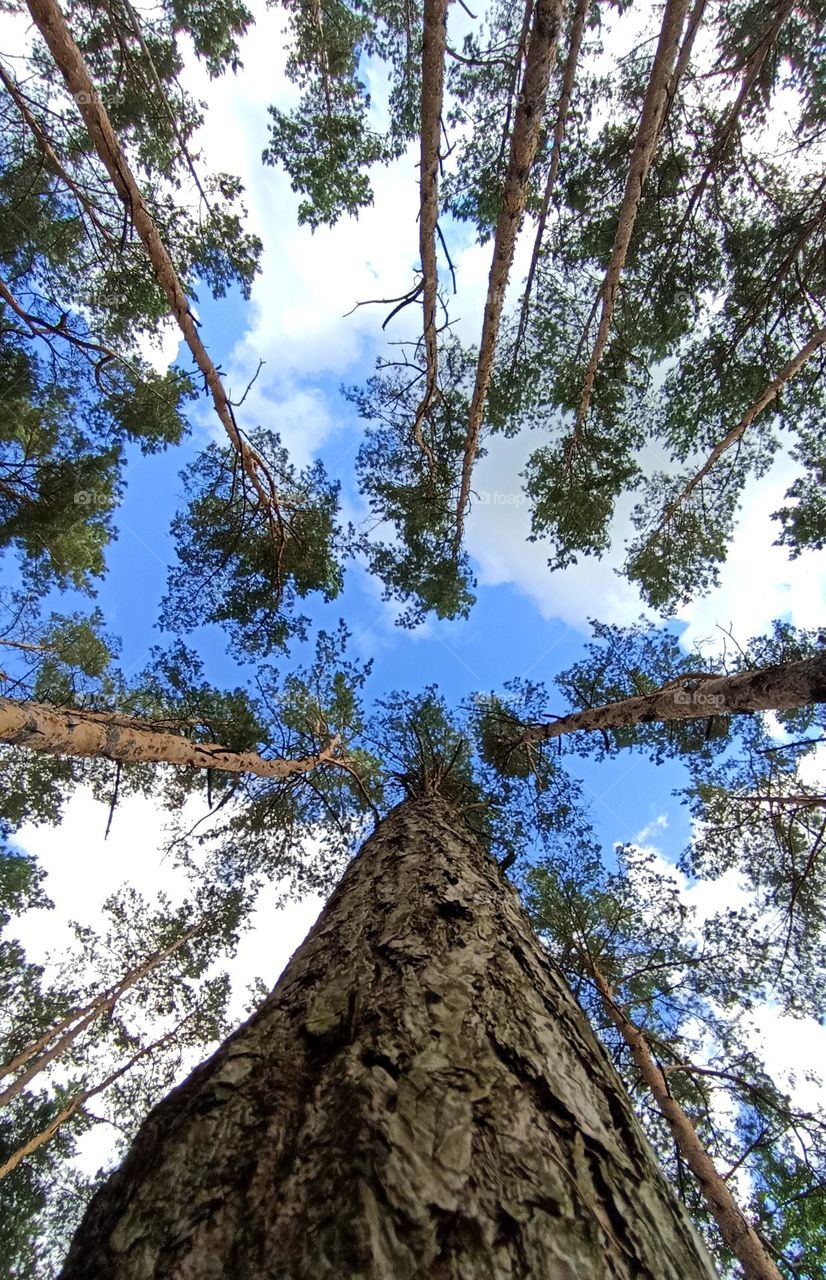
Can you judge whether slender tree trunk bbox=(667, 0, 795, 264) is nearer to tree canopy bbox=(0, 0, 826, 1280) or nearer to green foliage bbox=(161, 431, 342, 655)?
tree canopy bbox=(0, 0, 826, 1280)

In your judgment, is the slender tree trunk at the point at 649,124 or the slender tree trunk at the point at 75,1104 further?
the slender tree trunk at the point at 75,1104

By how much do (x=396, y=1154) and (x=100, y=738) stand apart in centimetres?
355

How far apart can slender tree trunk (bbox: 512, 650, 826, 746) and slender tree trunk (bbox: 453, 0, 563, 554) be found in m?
2.86

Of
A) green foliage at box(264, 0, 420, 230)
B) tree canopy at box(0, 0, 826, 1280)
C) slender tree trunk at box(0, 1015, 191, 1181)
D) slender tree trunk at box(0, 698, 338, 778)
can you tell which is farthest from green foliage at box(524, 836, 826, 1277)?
green foliage at box(264, 0, 420, 230)

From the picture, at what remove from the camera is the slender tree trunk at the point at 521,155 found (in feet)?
9.45

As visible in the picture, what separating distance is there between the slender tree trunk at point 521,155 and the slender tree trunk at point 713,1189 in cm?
610

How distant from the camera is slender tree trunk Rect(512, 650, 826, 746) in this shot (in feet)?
9.90

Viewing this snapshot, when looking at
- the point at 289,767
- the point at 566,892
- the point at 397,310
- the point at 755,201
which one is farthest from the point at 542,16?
the point at 566,892

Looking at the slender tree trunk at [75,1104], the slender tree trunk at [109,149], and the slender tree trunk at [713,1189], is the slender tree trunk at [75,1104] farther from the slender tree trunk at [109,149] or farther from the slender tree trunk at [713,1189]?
the slender tree trunk at [109,149]

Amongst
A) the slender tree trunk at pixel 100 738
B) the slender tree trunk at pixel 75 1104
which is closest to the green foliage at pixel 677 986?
the slender tree trunk at pixel 100 738

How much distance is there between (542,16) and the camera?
285 cm

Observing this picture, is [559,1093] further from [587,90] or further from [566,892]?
[587,90]

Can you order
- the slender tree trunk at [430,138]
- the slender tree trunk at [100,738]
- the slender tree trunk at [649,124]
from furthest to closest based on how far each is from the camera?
the slender tree trunk at [649,124], the slender tree trunk at [100,738], the slender tree trunk at [430,138]
